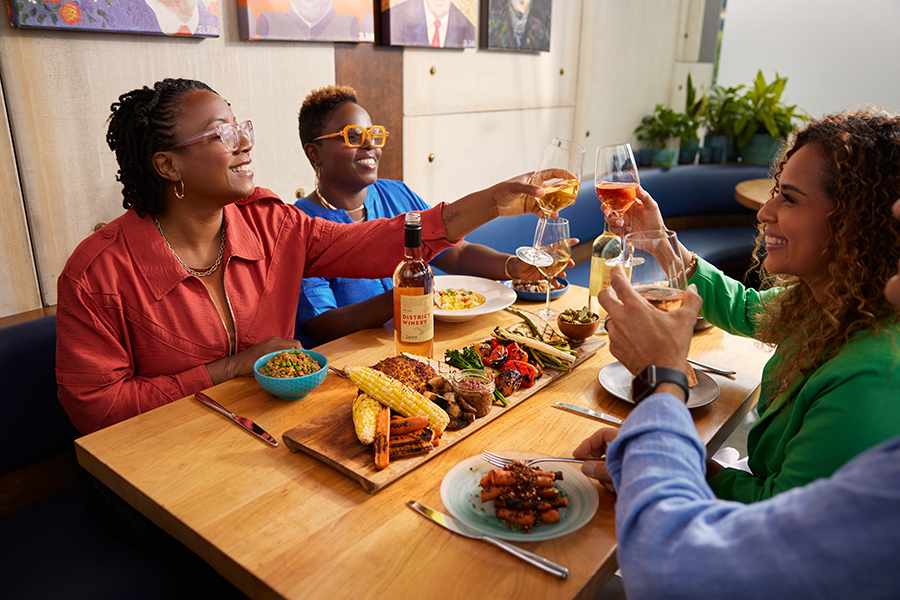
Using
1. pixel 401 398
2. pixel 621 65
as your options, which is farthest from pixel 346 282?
pixel 621 65

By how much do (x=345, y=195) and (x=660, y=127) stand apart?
3881 millimetres

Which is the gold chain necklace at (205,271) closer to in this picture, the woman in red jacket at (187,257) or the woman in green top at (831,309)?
the woman in red jacket at (187,257)

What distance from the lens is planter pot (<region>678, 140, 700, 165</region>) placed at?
19.4 ft

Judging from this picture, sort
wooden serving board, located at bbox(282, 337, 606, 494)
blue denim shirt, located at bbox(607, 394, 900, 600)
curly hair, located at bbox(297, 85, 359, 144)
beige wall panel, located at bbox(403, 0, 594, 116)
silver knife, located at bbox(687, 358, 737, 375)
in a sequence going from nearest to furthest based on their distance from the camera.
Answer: blue denim shirt, located at bbox(607, 394, 900, 600) → wooden serving board, located at bbox(282, 337, 606, 494) → silver knife, located at bbox(687, 358, 737, 375) → curly hair, located at bbox(297, 85, 359, 144) → beige wall panel, located at bbox(403, 0, 594, 116)

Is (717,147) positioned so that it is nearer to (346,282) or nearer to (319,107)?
(319,107)

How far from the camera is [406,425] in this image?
1.34 meters

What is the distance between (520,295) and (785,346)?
3.47ft

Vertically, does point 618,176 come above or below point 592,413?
above

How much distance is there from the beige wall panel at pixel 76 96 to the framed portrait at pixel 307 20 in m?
0.07

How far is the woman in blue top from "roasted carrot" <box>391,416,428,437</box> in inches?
45.7

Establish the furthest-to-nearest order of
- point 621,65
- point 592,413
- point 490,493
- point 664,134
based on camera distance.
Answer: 1. point 664,134
2. point 621,65
3. point 592,413
4. point 490,493

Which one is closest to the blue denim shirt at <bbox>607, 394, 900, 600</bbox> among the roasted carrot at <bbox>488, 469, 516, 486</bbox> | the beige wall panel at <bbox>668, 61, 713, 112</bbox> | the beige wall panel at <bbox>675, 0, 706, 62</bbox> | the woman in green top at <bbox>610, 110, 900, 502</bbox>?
the roasted carrot at <bbox>488, 469, 516, 486</bbox>

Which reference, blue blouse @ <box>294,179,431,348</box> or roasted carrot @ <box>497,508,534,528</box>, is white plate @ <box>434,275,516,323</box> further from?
roasted carrot @ <box>497,508,534,528</box>

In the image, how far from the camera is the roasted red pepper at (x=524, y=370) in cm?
166
